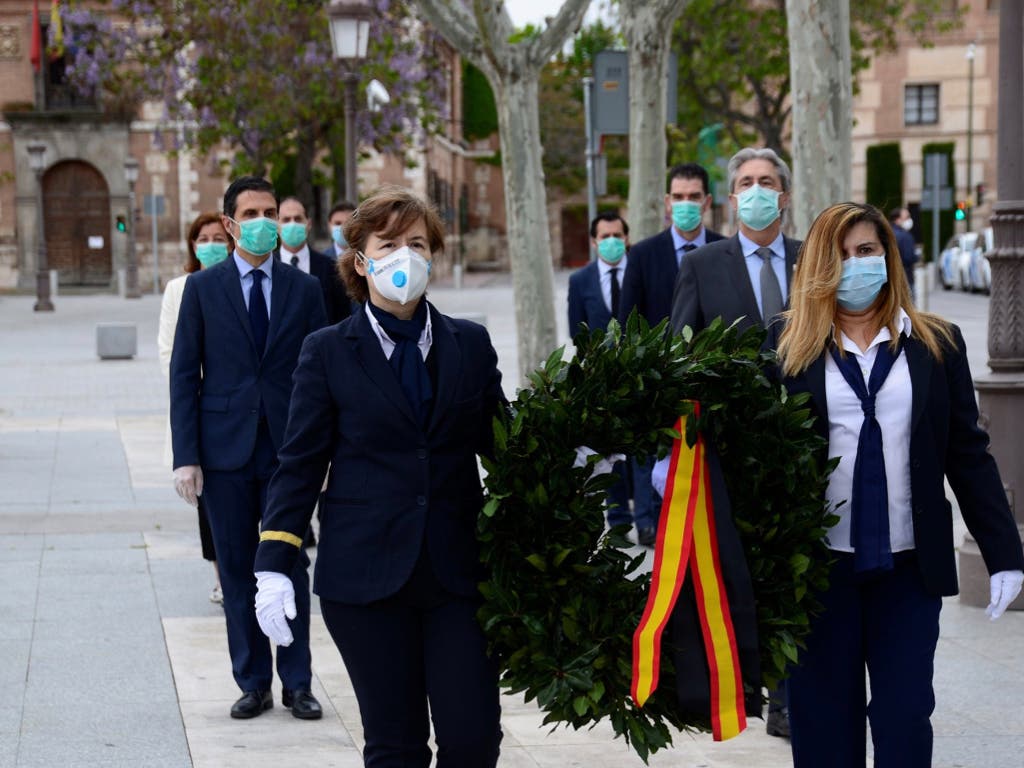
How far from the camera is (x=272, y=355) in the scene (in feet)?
21.5

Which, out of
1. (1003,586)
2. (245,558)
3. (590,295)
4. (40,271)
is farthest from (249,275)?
(40,271)

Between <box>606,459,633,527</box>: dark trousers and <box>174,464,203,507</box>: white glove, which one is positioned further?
<box>606,459,633,527</box>: dark trousers

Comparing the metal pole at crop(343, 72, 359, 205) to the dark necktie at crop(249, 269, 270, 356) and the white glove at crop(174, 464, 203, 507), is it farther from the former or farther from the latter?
the white glove at crop(174, 464, 203, 507)

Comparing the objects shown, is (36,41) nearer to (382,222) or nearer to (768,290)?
(768,290)

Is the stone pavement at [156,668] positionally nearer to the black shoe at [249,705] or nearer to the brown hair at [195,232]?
the black shoe at [249,705]

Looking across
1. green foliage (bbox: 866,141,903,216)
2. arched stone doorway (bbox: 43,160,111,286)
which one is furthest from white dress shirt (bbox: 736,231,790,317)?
green foliage (bbox: 866,141,903,216)

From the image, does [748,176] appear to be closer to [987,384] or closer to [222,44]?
[987,384]

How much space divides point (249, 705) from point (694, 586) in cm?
274

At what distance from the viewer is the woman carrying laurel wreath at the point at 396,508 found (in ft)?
14.0

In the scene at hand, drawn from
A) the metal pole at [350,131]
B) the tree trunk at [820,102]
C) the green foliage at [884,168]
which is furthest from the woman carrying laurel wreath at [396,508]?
the green foliage at [884,168]

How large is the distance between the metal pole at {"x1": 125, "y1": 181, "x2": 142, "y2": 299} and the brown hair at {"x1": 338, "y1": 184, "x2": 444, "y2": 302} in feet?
148

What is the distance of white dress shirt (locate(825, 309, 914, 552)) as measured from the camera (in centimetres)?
455

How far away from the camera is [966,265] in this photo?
48.2 m

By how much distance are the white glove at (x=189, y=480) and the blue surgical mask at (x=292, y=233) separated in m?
3.99
